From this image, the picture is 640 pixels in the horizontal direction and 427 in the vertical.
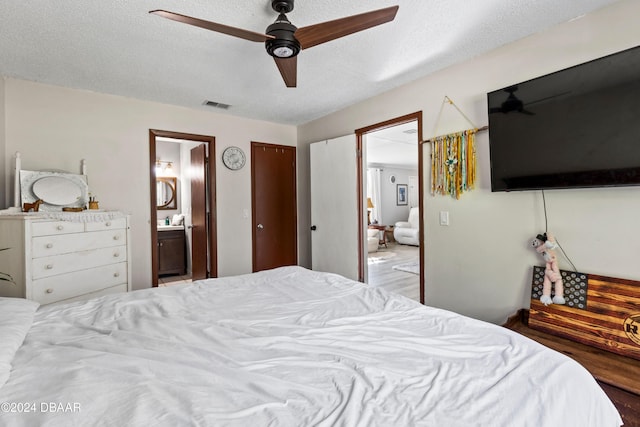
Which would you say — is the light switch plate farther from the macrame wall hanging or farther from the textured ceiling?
the textured ceiling

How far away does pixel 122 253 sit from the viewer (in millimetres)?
2748

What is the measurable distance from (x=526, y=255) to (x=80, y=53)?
12.0 ft

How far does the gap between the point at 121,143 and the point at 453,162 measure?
3348mm

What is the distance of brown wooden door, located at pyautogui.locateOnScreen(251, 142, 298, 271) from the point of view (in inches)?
159

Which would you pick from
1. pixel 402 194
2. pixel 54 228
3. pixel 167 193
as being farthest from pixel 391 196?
pixel 54 228

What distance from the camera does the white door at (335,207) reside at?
3525mm

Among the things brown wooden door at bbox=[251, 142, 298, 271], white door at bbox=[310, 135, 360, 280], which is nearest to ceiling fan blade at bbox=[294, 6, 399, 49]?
white door at bbox=[310, 135, 360, 280]

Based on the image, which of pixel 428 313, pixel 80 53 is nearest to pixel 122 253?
pixel 80 53

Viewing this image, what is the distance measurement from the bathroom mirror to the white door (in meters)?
3.05

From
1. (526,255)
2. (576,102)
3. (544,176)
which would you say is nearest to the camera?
(576,102)

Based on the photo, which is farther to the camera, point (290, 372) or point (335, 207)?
point (335, 207)

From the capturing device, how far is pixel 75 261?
2.42 metres

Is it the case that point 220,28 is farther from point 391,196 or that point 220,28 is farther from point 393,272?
point 391,196

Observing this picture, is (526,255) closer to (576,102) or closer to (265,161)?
(576,102)
